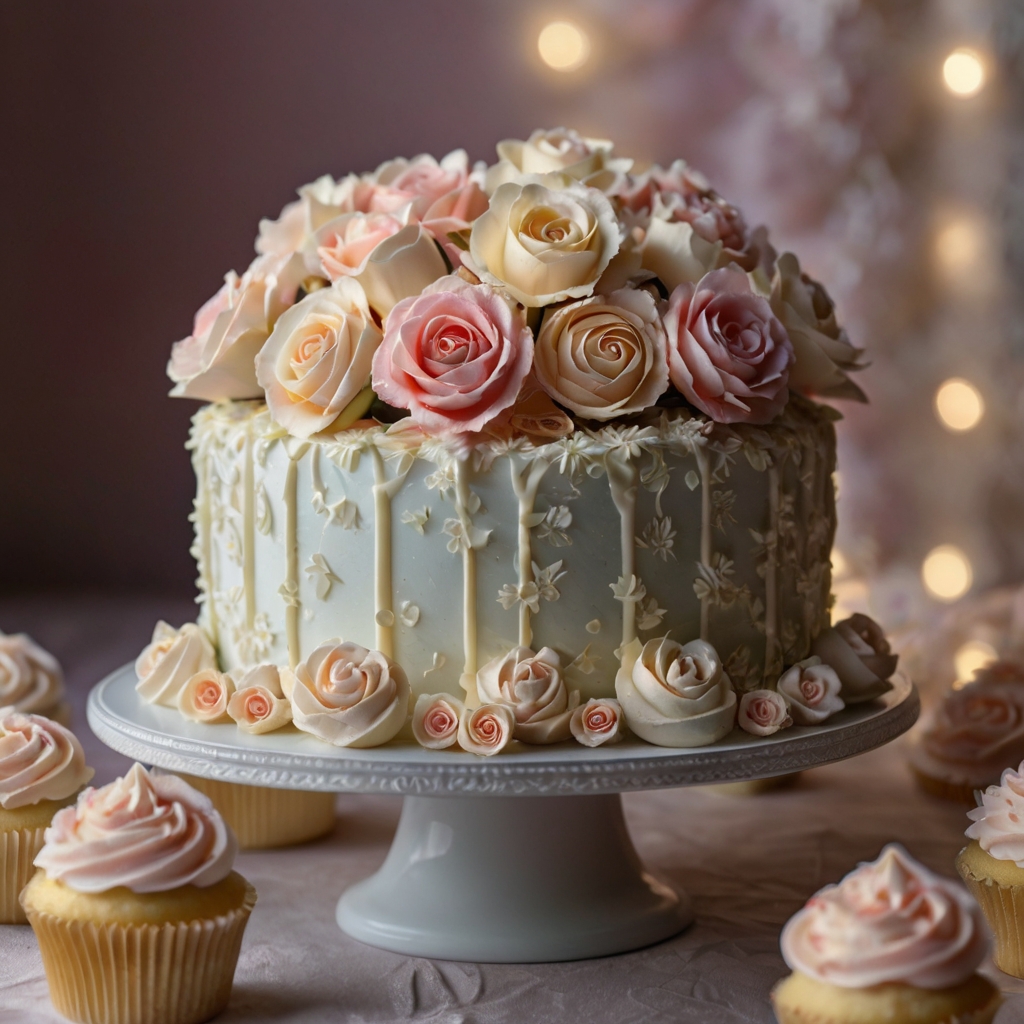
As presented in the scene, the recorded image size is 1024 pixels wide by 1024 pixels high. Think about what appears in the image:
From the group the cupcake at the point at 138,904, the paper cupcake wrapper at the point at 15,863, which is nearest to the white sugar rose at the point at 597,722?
the cupcake at the point at 138,904

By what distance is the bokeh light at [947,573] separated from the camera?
13.4 ft

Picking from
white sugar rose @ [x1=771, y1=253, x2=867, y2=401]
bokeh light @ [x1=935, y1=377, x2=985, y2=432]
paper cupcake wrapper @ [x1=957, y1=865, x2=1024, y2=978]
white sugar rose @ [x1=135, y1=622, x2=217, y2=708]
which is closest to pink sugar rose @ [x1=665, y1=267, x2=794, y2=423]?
white sugar rose @ [x1=771, y1=253, x2=867, y2=401]

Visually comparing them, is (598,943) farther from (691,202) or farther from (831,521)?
(691,202)

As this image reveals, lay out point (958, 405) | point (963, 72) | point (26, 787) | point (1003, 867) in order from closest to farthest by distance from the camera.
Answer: point (1003, 867) < point (26, 787) < point (963, 72) < point (958, 405)

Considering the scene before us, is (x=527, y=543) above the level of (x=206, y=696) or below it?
above

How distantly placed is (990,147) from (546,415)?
229 cm

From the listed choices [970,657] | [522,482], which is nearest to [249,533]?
[522,482]

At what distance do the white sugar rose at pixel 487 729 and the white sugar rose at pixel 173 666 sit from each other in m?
0.60

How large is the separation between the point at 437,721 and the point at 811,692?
2.02 feet

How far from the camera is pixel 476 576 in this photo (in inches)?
87.0

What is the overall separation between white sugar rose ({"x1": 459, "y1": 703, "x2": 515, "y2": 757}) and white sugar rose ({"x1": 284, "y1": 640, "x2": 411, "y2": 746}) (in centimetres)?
11

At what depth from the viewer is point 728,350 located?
223 centimetres

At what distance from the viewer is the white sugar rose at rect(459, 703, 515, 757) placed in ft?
6.89

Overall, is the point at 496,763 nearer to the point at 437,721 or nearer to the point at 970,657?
the point at 437,721
